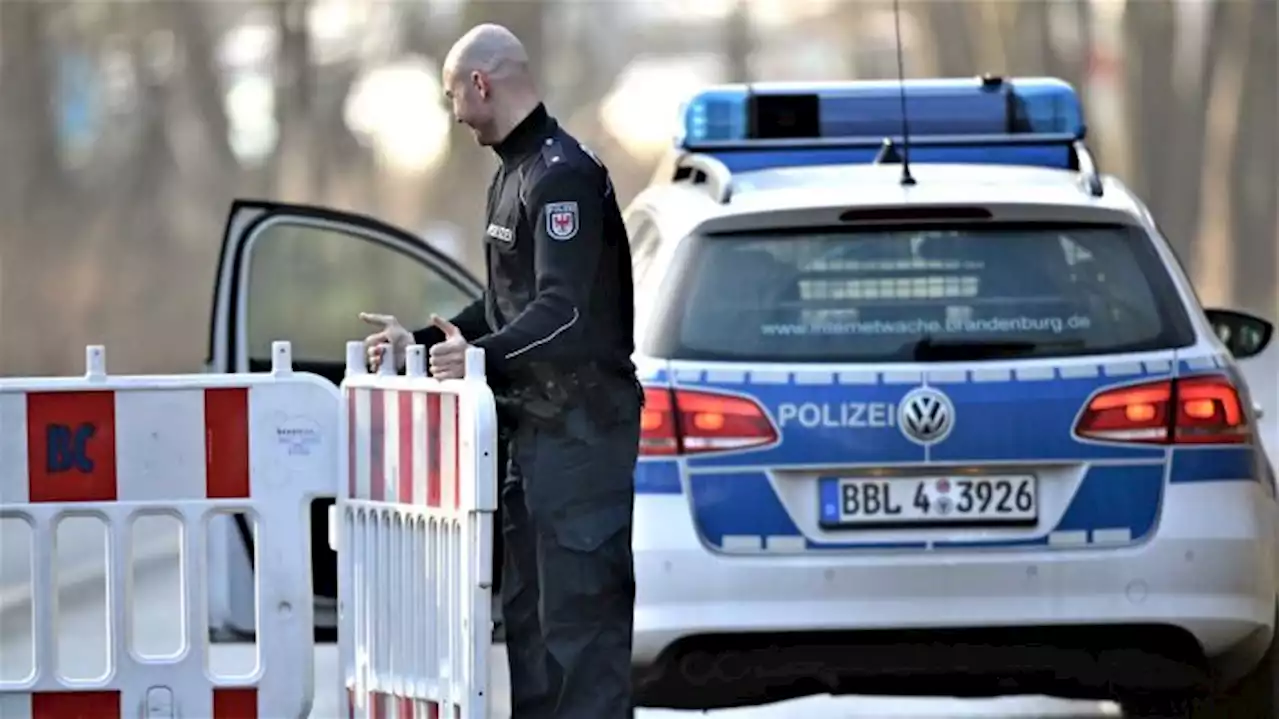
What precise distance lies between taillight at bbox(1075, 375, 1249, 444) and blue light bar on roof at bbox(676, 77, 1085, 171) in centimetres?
152

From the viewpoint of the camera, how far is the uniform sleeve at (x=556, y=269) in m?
5.73

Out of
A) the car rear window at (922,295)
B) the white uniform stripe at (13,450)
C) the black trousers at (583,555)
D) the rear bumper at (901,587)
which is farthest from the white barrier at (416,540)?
the car rear window at (922,295)

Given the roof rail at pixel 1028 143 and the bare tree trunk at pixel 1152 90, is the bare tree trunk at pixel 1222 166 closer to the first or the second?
the bare tree trunk at pixel 1152 90

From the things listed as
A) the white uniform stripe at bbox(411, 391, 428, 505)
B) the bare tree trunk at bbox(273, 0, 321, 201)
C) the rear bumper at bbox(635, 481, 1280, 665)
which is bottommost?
the rear bumper at bbox(635, 481, 1280, 665)

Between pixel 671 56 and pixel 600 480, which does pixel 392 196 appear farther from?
pixel 600 480

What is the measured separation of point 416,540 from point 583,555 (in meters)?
0.40

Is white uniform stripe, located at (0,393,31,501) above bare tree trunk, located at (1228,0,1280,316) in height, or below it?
below

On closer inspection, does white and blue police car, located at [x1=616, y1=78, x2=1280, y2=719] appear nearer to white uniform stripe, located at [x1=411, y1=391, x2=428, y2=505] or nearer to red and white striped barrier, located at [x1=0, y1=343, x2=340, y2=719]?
red and white striped barrier, located at [x1=0, y1=343, x2=340, y2=719]

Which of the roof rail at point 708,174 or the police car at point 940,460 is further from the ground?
the roof rail at point 708,174

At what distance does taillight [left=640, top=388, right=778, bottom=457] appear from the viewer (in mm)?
6695

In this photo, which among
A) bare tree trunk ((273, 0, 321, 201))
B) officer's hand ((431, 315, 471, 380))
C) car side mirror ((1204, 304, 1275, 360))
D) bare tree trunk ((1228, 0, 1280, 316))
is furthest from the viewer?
bare tree trunk ((273, 0, 321, 201))

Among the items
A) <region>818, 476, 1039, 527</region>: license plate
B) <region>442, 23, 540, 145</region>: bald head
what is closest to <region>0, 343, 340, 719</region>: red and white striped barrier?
<region>442, 23, 540, 145</region>: bald head

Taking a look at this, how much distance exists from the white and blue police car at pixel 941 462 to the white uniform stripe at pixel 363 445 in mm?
1046

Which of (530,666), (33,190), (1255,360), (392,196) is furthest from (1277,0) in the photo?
(392,196)
